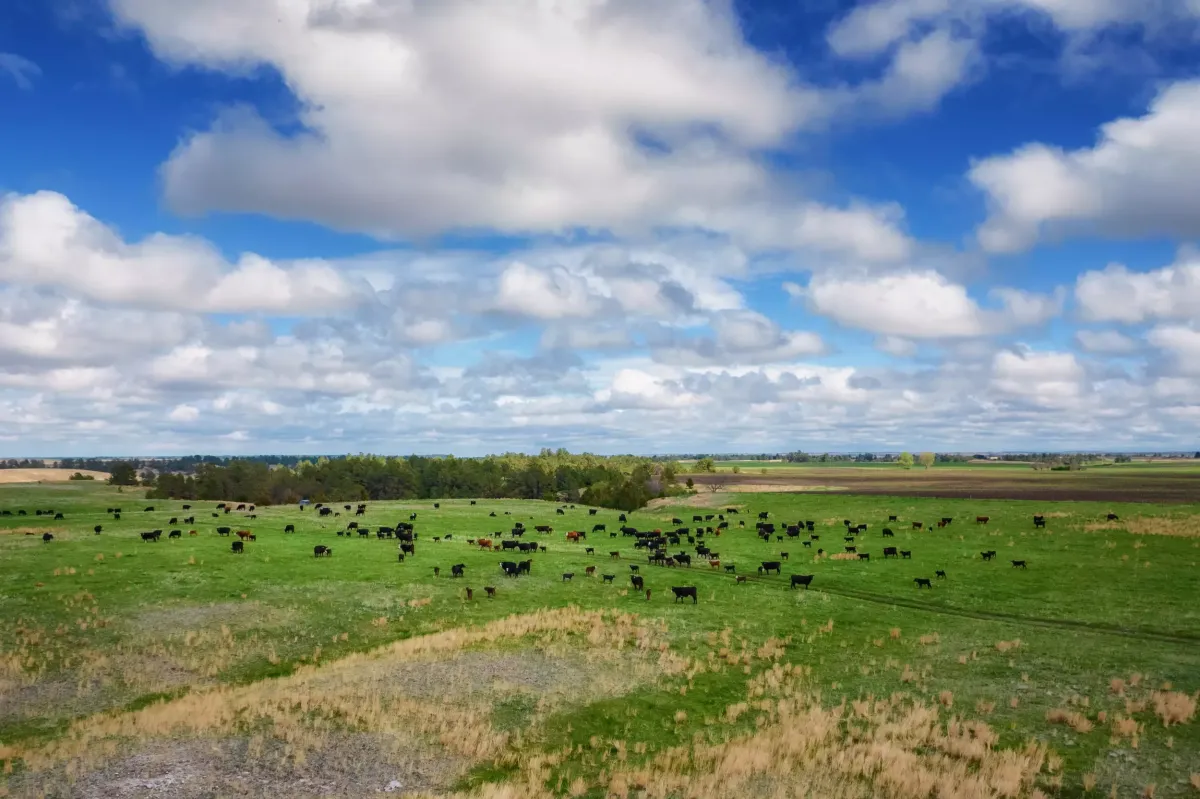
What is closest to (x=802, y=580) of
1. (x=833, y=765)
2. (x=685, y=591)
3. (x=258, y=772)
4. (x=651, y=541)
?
(x=685, y=591)

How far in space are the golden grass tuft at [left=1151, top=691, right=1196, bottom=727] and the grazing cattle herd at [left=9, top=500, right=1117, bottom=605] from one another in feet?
74.9

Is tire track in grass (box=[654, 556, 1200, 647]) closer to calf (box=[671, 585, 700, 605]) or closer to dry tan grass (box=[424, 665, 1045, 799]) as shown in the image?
calf (box=[671, 585, 700, 605])

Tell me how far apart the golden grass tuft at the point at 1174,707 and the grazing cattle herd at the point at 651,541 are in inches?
899

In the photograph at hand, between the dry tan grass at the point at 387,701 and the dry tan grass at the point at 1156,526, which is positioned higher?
the dry tan grass at the point at 1156,526

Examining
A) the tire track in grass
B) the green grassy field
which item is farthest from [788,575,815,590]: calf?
the green grassy field

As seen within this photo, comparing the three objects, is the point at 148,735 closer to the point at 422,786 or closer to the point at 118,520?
the point at 422,786

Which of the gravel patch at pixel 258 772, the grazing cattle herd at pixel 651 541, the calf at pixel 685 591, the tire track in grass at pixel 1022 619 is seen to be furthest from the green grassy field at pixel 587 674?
the grazing cattle herd at pixel 651 541

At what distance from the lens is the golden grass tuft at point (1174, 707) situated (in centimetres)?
2508

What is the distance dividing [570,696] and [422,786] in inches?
350

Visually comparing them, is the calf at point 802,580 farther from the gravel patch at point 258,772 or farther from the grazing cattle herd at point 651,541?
the gravel patch at point 258,772

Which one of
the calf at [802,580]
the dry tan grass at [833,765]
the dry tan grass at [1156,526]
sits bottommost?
the dry tan grass at [833,765]

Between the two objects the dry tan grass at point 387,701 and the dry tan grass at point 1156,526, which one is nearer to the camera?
the dry tan grass at point 387,701

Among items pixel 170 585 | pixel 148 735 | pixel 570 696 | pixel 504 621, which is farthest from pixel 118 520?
pixel 570 696

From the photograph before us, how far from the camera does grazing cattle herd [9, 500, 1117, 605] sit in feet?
173
